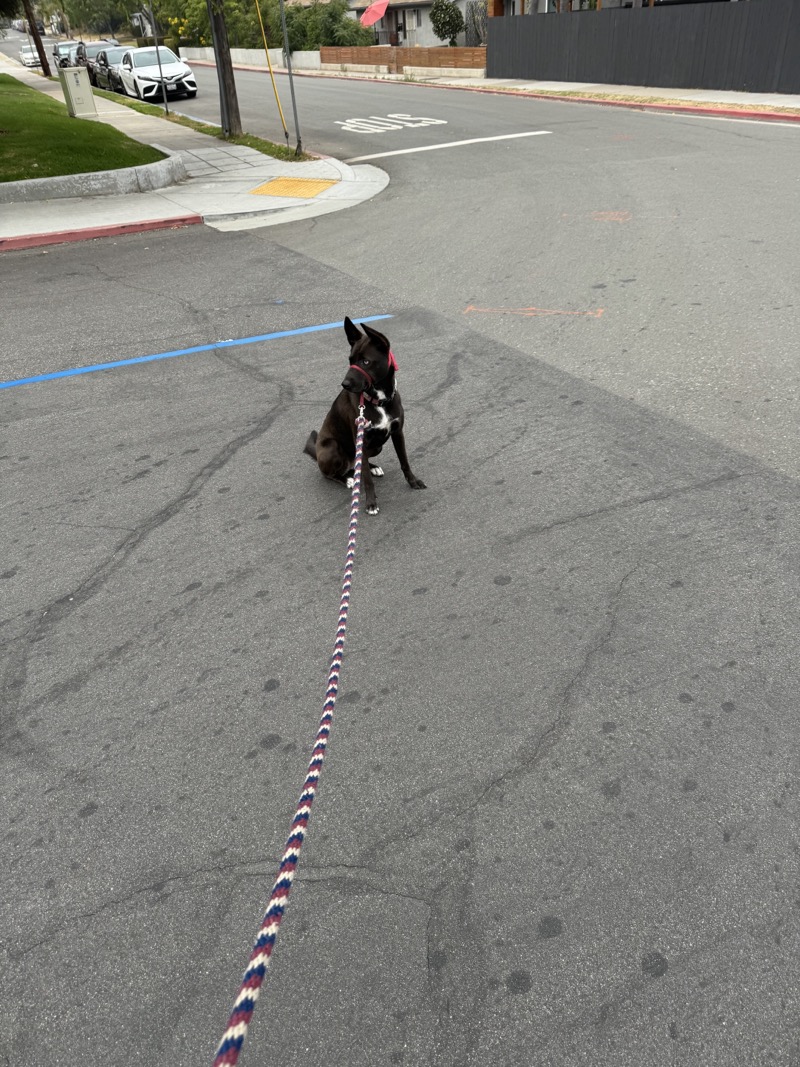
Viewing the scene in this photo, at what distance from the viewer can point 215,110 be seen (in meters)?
26.4

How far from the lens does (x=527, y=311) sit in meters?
8.12

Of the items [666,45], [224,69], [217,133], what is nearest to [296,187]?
[224,69]

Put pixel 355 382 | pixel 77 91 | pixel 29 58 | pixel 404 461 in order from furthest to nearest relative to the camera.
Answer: pixel 29 58 → pixel 77 91 → pixel 404 461 → pixel 355 382

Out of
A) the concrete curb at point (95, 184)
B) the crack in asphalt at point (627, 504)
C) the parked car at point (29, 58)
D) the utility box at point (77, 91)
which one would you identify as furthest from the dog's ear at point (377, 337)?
the parked car at point (29, 58)

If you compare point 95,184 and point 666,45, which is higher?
point 666,45

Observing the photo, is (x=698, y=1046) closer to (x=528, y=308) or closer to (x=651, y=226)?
(x=528, y=308)

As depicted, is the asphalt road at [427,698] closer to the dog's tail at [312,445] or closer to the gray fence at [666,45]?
the dog's tail at [312,445]

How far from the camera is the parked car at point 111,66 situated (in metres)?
32.7

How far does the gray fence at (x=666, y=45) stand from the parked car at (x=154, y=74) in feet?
41.5

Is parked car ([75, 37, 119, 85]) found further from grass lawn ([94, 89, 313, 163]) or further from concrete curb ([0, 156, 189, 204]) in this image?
concrete curb ([0, 156, 189, 204])

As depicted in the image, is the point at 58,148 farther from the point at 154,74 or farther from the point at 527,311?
the point at 154,74

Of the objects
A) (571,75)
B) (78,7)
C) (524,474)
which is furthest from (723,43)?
(78,7)

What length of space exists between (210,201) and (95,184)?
86.3 inches

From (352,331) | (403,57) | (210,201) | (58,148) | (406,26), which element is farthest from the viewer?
(406,26)
